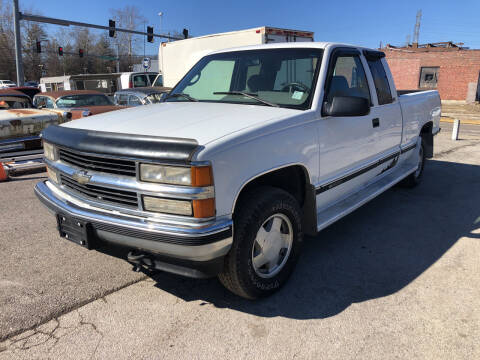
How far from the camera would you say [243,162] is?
249 cm

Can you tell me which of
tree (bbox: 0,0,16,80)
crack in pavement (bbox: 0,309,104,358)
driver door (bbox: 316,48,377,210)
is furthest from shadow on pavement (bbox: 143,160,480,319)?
tree (bbox: 0,0,16,80)

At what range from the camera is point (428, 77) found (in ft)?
95.2

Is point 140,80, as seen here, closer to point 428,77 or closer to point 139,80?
point 139,80

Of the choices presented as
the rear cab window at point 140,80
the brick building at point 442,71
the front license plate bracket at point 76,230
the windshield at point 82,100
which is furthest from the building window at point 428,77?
the front license plate bracket at point 76,230

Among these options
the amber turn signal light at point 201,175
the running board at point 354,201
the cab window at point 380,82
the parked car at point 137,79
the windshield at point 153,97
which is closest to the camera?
the amber turn signal light at point 201,175

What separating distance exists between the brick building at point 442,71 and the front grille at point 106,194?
1184 inches

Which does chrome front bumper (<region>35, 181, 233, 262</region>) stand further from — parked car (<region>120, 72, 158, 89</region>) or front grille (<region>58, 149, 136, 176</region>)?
parked car (<region>120, 72, 158, 89</region>)

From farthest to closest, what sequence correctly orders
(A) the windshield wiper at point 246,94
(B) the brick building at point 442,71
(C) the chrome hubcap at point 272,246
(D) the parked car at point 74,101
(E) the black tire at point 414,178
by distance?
(B) the brick building at point 442,71 → (D) the parked car at point 74,101 → (E) the black tire at point 414,178 → (A) the windshield wiper at point 246,94 → (C) the chrome hubcap at point 272,246

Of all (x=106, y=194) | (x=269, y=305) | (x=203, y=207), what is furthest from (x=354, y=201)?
(x=106, y=194)

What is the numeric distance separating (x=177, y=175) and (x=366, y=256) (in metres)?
2.26

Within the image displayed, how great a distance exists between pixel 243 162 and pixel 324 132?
1.04 metres

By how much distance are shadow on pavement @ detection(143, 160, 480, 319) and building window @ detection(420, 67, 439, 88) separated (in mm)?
26321

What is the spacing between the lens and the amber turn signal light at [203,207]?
230 centimetres

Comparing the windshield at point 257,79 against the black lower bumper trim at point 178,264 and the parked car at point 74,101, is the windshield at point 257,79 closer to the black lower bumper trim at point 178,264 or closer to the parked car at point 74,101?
the black lower bumper trim at point 178,264
